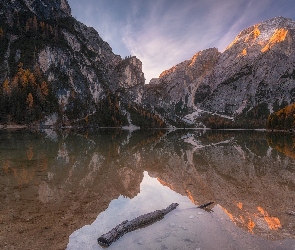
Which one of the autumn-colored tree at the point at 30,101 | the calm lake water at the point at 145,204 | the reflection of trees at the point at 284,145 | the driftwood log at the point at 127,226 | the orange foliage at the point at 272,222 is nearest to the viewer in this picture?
the driftwood log at the point at 127,226

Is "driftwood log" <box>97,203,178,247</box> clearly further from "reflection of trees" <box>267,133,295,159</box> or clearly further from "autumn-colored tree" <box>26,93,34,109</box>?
"autumn-colored tree" <box>26,93,34,109</box>

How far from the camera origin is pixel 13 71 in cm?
17775

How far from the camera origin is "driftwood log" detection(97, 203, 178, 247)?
456 inches

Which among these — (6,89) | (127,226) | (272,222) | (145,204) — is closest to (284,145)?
(272,222)

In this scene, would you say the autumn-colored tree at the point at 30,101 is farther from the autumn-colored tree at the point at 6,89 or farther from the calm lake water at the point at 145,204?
the calm lake water at the point at 145,204

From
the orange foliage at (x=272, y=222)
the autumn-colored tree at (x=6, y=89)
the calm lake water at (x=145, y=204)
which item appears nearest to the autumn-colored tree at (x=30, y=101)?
the autumn-colored tree at (x=6, y=89)

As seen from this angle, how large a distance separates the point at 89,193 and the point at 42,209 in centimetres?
457

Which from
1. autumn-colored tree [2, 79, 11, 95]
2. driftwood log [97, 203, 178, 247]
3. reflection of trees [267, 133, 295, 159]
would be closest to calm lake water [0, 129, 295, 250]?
driftwood log [97, 203, 178, 247]

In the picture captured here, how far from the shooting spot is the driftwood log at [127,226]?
11.6 m

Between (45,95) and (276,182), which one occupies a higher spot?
(45,95)

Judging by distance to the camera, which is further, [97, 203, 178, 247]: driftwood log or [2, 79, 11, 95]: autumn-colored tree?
[2, 79, 11, 95]: autumn-colored tree

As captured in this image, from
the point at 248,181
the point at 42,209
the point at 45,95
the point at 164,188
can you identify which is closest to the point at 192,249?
the point at 42,209

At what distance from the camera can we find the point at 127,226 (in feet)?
42.5

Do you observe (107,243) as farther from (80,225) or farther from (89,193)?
(89,193)
